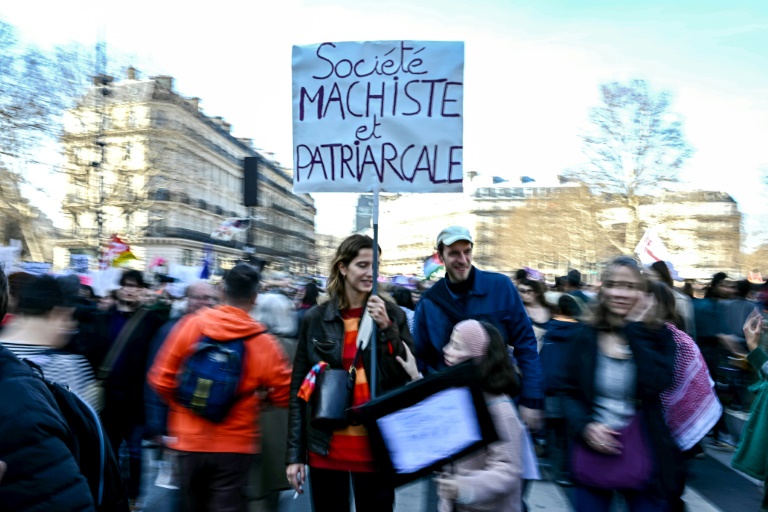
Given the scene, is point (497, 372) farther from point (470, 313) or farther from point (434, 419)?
point (470, 313)

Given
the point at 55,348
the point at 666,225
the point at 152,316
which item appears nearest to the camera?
the point at 55,348

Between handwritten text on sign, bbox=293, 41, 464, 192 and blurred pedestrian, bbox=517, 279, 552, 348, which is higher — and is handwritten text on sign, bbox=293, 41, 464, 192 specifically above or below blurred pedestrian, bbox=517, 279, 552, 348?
above

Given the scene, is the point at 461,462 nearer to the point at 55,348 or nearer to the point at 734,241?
the point at 55,348

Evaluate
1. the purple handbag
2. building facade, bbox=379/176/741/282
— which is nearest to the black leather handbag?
the purple handbag

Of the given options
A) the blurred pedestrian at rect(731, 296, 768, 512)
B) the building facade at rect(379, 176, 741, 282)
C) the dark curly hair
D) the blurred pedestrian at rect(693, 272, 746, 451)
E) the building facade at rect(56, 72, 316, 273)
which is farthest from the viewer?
the building facade at rect(379, 176, 741, 282)

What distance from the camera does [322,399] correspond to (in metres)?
3.06

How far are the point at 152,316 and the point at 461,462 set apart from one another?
3.30 m

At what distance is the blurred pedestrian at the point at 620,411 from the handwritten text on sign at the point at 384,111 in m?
1.06

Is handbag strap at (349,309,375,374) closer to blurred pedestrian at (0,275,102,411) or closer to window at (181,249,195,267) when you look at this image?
blurred pedestrian at (0,275,102,411)

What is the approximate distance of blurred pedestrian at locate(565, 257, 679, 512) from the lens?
9.95 ft

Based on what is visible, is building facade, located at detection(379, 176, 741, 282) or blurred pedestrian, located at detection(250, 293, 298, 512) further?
building facade, located at detection(379, 176, 741, 282)

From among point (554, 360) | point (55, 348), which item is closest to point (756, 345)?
point (554, 360)

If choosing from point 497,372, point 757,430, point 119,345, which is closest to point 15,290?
point 119,345

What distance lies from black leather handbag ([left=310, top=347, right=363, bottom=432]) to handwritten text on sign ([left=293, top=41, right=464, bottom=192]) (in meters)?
0.99
